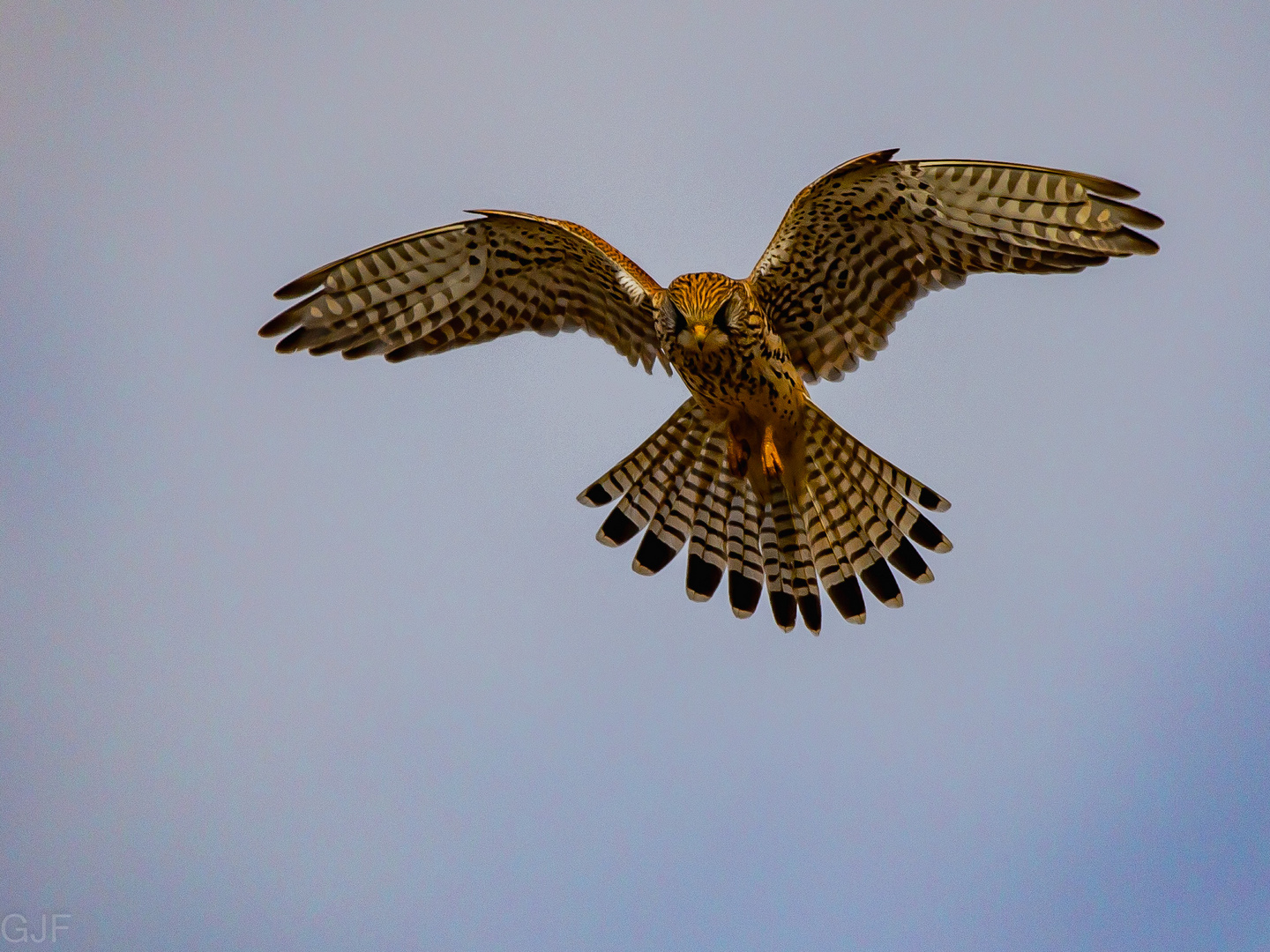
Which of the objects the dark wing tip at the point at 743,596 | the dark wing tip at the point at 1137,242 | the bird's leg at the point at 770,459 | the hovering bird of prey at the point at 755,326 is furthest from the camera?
the dark wing tip at the point at 743,596

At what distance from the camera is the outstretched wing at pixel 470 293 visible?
10.7m

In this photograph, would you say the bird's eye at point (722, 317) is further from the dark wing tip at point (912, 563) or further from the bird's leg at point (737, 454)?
the dark wing tip at point (912, 563)

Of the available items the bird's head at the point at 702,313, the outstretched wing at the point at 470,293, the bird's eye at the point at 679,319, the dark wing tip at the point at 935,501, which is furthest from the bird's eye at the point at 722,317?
the dark wing tip at the point at 935,501

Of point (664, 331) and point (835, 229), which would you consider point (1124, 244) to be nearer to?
point (835, 229)

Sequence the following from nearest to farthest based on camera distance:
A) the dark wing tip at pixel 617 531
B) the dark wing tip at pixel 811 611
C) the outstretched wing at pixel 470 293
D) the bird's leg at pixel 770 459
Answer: the bird's leg at pixel 770 459 → the outstretched wing at pixel 470 293 → the dark wing tip at pixel 811 611 → the dark wing tip at pixel 617 531

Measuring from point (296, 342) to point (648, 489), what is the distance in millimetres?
2500

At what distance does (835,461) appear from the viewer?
10.9 m

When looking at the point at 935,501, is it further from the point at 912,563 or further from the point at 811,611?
the point at 811,611

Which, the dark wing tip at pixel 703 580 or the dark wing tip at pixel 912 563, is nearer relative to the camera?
the dark wing tip at pixel 912 563

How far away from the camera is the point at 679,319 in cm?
990

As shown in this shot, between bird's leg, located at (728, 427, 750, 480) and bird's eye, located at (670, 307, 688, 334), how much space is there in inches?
44.2

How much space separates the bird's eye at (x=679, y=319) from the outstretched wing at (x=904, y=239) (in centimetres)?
87

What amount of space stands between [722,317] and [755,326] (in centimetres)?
35

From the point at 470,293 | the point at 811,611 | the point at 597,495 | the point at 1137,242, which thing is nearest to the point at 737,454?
the point at 597,495
